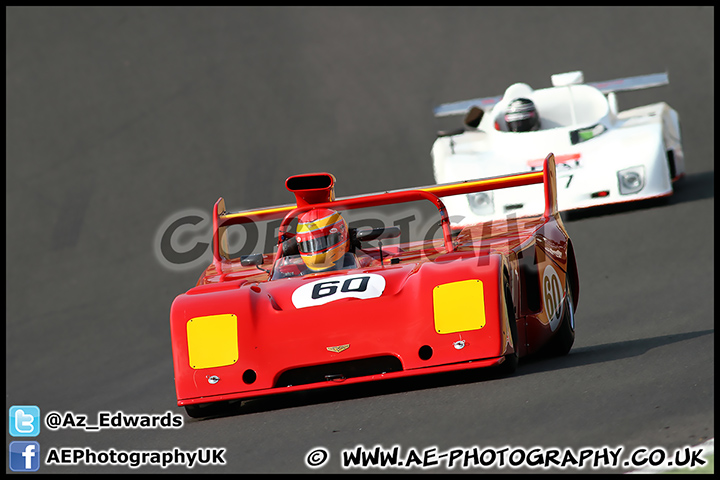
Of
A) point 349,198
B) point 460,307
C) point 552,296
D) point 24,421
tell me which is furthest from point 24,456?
point 552,296

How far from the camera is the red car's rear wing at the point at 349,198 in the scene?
685cm

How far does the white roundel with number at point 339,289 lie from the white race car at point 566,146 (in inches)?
213

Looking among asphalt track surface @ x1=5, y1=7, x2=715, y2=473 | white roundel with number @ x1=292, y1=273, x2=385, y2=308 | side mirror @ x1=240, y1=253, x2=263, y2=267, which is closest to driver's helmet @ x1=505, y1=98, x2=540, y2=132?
asphalt track surface @ x1=5, y1=7, x2=715, y2=473

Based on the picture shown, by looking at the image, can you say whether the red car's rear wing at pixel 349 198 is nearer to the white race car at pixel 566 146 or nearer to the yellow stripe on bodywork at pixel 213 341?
the yellow stripe on bodywork at pixel 213 341

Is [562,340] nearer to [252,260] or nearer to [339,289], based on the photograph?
[339,289]

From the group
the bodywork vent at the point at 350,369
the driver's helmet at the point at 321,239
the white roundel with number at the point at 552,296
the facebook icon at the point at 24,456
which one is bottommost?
the facebook icon at the point at 24,456

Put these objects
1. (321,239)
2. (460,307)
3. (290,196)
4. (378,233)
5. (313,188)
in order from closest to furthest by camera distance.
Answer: (460,307), (321,239), (378,233), (313,188), (290,196)

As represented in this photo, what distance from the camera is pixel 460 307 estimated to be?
18.1 feet

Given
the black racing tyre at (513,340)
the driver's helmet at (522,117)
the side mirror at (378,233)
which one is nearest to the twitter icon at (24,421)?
the side mirror at (378,233)

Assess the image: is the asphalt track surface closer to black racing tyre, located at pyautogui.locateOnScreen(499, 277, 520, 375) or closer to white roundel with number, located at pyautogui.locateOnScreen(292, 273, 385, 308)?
black racing tyre, located at pyautogui.locateOnScreen(499, 277, 520, 375)

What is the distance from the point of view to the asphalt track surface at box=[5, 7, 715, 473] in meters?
5.11

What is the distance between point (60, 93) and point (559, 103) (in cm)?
1046

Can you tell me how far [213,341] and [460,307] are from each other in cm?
127

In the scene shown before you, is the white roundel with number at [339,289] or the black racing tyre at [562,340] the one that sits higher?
the white roundel with number at [339,289]
